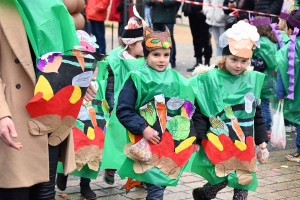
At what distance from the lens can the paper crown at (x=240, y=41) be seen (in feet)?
17.2

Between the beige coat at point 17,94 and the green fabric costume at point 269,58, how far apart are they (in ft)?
17.6

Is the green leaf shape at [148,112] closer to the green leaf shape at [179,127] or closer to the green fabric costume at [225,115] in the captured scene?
the green leaf shape at [179,127]

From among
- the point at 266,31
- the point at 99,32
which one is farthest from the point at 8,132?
the point at 99,32

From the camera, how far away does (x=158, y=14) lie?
12.1 m

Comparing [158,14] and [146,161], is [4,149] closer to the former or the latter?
[146,161]

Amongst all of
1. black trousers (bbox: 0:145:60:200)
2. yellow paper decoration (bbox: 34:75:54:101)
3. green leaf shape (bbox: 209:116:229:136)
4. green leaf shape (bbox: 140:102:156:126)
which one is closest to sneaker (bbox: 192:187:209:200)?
green leaf shape (bbox: 209:116:229:136)

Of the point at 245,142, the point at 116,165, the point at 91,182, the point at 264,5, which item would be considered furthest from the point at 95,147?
the point at 264,5

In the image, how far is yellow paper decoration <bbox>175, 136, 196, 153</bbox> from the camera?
4.82 m

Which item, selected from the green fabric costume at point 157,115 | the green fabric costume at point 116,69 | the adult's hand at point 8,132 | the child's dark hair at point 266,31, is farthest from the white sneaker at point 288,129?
the adult's hand at point 8,132

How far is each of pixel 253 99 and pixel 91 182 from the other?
6.35 ft

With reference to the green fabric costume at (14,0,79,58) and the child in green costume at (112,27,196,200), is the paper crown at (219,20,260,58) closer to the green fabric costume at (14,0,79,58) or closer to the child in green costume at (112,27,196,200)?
the child in green costume at (112,27,196,200)

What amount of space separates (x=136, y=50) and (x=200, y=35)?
22.6ft

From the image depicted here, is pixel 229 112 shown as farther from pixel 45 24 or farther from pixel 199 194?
pixel 45 24

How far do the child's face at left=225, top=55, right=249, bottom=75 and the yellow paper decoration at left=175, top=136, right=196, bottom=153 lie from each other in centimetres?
71
